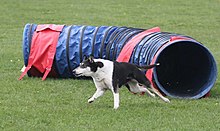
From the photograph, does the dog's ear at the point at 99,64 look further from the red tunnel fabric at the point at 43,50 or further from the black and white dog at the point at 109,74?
the red tunnel fabric at the point at 43,50

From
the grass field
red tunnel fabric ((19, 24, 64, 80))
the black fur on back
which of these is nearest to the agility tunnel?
red tunnel fabric ((19, 24, 64, 80))

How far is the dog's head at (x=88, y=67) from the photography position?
924 centimetres

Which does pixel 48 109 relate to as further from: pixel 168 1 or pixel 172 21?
pixel 168 1

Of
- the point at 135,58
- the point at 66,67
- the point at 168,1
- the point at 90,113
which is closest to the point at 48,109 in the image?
the point at 90,113

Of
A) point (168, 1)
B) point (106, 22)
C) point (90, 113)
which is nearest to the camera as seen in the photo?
point (90, 113)

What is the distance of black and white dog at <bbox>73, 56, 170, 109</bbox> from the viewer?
365 inches

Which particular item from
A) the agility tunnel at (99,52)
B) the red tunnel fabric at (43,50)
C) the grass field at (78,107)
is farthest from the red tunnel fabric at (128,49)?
the red tunnel fabric at (43,50)

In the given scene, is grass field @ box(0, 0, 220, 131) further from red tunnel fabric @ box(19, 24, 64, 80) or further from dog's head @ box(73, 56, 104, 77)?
dog's head @ box(73, 56, 104, 77)

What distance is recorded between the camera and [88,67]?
928 centimetres

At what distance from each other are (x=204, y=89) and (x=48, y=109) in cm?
294

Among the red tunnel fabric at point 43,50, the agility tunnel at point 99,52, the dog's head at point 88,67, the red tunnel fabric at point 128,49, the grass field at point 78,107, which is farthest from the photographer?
the red tunnel fabric at point 43,50

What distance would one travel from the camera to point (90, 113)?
28.9 feet

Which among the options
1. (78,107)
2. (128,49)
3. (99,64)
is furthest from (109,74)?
(128,49)

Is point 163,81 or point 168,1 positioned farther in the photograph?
point 168,1
